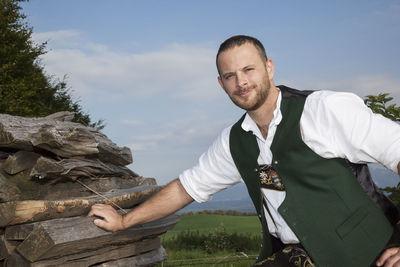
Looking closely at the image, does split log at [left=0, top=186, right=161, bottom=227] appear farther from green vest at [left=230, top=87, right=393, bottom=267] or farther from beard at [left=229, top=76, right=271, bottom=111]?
green vest at [left=230, top=87, right=393, bottom=267]

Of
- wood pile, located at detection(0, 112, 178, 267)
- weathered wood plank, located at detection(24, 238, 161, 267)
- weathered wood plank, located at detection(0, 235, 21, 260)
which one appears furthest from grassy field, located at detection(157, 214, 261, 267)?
weathered wood plank, located at detection(0, 235, 21, 260)

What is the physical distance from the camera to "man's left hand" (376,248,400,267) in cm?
273

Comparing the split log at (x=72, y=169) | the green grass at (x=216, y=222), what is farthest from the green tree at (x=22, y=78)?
the split log at (x=72, y=169)

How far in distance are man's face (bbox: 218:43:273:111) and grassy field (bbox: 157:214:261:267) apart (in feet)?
8.61

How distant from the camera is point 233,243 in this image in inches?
371

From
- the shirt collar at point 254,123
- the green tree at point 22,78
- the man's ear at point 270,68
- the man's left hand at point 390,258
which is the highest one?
the green tree at point 22,78

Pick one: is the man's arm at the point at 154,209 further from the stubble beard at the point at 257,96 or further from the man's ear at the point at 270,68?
the man's ear at the point at 270,68

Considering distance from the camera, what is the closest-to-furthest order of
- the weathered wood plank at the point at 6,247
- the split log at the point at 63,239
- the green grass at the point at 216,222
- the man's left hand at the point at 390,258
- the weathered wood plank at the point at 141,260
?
the man's left hand at the point at 390,258
the split log at the point at 63,239
the weathered wood plank at the point at 6,247
the weathered wood plank at the point at 141,260
the green grass at the point at 216,222

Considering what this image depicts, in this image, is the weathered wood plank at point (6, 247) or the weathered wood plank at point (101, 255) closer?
the weathered wood plank at point (101, 255)

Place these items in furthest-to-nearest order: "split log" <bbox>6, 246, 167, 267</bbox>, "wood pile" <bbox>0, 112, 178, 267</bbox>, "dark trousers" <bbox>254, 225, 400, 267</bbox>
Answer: "split log" <bbox>6, 246, 167, 267</bbox> → "wood pile" <bbox>0, 112, 178, 267</bbox> → "dark trousers" <bbox>254, 225, 400, 267</bbox>

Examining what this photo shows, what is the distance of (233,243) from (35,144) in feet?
Answer: 21.0

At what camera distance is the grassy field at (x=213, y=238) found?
6.94m

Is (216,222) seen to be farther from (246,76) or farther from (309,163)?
(309,163)

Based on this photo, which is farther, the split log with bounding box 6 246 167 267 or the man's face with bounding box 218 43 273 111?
the split log with bounding box 6 246 167 267
